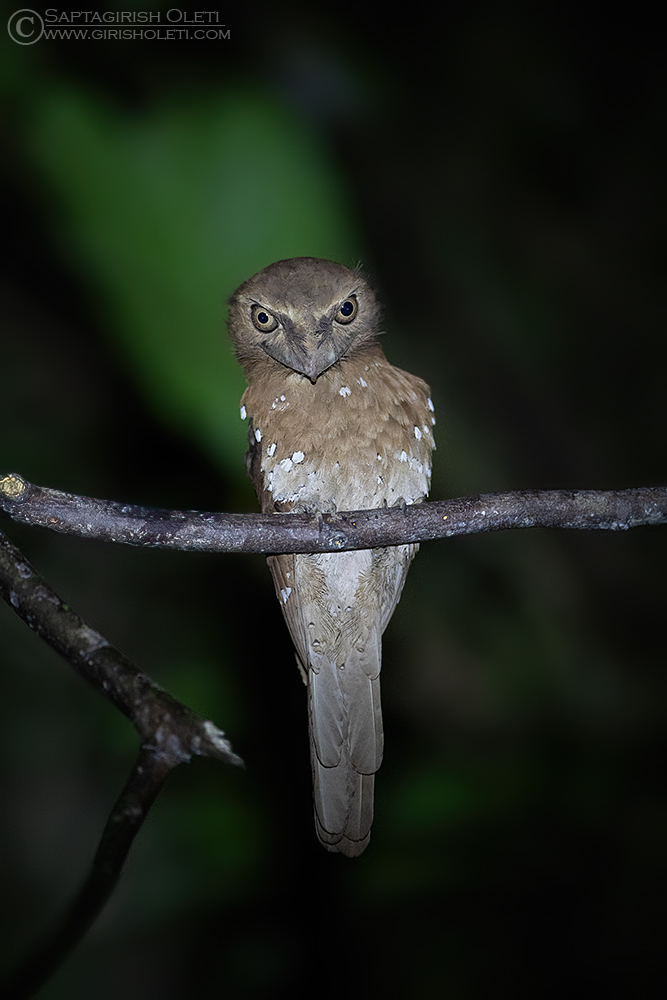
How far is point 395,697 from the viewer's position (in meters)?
2.24

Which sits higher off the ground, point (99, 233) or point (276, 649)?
point (276, 649)

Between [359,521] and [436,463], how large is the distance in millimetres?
1162

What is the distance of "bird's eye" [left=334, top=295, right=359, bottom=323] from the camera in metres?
1.41

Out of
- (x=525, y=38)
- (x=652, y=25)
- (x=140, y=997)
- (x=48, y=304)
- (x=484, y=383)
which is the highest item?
(x=652, y=25)

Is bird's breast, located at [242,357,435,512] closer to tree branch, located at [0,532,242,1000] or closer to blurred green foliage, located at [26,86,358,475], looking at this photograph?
blurred green foliage, located at [26,86,358,475]

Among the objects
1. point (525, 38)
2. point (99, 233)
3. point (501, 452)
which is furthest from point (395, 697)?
point (525, 38)

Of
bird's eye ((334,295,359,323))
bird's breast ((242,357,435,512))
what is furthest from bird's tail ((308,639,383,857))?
bird's eye ((334,295,359,323))

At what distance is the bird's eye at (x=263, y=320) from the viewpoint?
1417 millimetres

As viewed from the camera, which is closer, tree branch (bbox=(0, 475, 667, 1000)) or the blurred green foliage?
tree branch (bbox=(0, 475, 667, 1000))

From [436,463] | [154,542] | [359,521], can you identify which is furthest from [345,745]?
[436,463]

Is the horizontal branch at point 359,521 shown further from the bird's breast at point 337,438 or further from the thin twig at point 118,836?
the thin twig at point 118,836

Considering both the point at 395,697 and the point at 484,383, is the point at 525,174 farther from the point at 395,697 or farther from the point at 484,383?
the point at 395,697

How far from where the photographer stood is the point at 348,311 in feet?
4.74

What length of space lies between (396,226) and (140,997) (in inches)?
87.7
